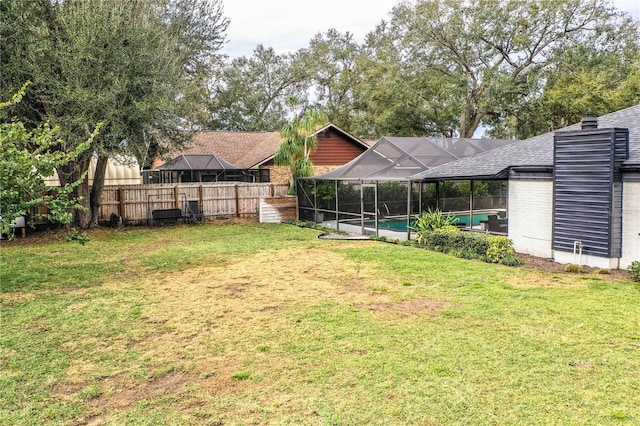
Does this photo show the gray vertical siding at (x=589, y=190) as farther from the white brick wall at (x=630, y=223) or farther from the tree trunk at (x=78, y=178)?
the tree trunk at (x=78, y=178)

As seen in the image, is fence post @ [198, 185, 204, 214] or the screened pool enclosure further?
fence post @ [198, 185, 204, 214]

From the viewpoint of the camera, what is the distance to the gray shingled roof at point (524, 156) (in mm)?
9859

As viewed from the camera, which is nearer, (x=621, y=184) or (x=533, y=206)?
(x=621, y=184)

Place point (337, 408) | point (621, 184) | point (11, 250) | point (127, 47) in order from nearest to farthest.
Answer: point (337, 408) → point (621, 184) → point (11, 250) → point (127, 47)

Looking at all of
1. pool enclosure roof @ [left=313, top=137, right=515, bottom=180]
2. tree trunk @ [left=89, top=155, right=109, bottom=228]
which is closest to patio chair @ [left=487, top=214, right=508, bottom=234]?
pool enclosure roof @ [left=313, top=137, right=515, bottom=180]

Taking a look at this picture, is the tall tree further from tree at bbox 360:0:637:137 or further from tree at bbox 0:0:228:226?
tree at bbox 0:0:228:226

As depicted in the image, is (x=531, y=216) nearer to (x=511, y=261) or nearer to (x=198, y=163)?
(x=511, y=261)

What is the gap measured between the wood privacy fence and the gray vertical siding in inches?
479

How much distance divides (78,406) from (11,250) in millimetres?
10150

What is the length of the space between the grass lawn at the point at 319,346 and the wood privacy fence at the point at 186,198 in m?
7.77

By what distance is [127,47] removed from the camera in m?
13.2

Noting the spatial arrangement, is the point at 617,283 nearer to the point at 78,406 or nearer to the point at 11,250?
the point at 78,406

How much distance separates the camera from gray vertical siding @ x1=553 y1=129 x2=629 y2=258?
337 inches

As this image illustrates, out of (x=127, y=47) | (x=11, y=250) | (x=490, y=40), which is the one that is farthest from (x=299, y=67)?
(x=11, y=250)
